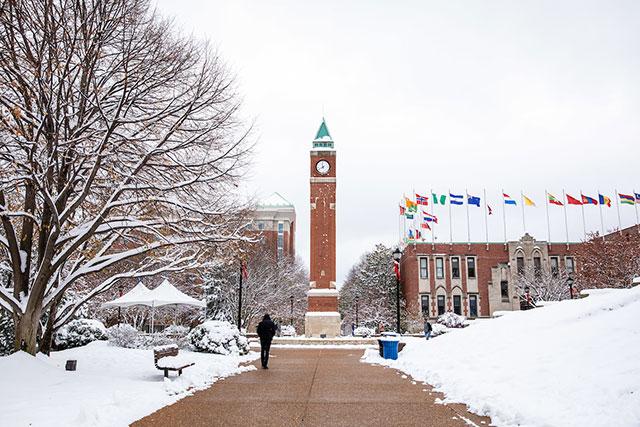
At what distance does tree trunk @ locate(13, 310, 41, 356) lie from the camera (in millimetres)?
11786

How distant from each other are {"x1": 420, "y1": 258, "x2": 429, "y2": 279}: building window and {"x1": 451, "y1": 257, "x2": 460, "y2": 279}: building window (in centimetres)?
266

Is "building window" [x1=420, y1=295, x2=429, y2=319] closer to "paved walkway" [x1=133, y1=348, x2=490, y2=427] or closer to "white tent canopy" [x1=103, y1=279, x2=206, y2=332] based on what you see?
"white tent canopy" [x1=103, y1=279, x2=206, y2=332]

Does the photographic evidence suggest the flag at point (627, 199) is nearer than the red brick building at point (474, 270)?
Yes

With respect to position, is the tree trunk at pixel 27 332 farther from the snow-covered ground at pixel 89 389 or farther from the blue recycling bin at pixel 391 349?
the blue recycling bin at pixel 391 349

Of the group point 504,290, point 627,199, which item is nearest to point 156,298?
point 627,199

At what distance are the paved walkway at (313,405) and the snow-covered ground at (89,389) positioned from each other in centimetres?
48

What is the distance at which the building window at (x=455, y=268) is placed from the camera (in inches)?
2203

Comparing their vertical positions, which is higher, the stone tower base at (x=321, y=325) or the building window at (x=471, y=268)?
the building window at (x=471, y=268)

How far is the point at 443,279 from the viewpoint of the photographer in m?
55.9

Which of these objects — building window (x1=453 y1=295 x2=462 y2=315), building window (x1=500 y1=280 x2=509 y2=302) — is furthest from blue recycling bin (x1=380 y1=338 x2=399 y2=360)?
building window (x1=500 y1=280 x2=509 y2=302)

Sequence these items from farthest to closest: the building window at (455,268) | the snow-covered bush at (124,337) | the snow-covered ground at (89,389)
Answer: the building window at (455,268) → the snow-covered bush at (124,337) → the snow-covered ground at (89,389)

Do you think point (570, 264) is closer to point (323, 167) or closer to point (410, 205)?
point (410, 205)

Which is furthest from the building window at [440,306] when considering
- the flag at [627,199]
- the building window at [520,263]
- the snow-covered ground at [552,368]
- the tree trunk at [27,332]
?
the tree trunk at [27,332]

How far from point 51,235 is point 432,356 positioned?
454 inches
